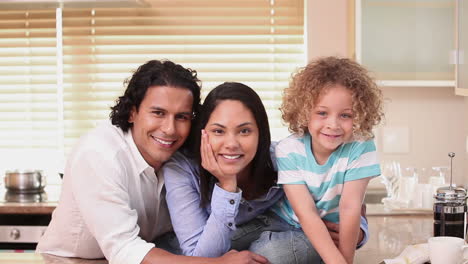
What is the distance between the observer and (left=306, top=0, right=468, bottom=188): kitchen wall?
3.65 metres

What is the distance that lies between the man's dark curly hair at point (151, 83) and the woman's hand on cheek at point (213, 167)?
158mm

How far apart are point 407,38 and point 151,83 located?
5.61ft

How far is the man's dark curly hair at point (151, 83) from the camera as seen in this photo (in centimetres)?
200

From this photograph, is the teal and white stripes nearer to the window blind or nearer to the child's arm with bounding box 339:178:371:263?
the child's arm with bounding box 339:178:371:263

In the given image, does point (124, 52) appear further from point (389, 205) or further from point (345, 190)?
point (345, 190)

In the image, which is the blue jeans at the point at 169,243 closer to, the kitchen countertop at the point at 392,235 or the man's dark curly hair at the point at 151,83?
the man's dark curly hair at the point at 151,83

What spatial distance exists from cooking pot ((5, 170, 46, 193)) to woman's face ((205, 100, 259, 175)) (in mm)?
1923

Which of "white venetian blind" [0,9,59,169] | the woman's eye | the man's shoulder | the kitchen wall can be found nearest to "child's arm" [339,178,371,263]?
the woman's eye

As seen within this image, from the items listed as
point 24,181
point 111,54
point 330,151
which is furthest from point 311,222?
point 111,54

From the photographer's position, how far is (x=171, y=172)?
6.60 feet

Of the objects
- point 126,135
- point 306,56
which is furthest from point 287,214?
point 306,56

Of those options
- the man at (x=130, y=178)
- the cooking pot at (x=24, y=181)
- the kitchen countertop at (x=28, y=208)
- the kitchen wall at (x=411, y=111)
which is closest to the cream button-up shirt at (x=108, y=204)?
the man at (x=130, y=178)

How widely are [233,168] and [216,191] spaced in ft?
0.26

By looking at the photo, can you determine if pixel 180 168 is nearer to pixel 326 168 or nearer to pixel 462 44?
pixel 326 168
